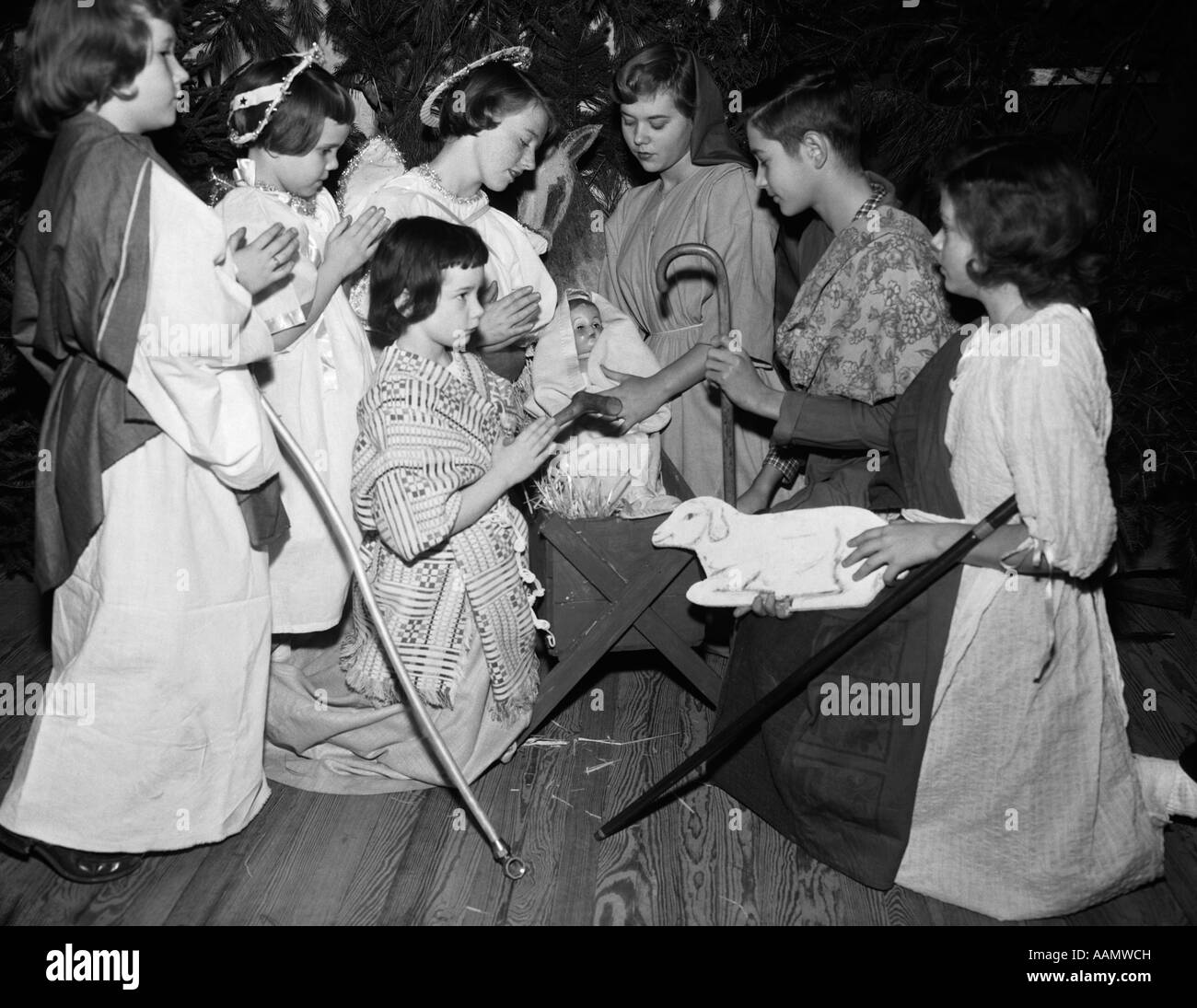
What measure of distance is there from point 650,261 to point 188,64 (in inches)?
60.8

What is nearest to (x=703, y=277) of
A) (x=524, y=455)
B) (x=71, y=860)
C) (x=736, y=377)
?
(x=736, y=377)

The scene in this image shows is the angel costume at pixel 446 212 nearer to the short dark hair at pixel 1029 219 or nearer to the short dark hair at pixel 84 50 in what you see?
the short dark hair at pixel 84 50

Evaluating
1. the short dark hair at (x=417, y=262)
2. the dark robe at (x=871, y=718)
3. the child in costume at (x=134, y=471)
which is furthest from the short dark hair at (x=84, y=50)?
the dark robe at (x=871, y=718)

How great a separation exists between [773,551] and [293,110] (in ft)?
4.97

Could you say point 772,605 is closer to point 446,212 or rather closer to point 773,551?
point 773,551

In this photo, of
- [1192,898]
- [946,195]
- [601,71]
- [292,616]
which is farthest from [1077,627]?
[601,71]

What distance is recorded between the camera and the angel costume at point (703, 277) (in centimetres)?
332

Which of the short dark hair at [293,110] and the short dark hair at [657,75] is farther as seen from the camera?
the short dark hair at [657,75]

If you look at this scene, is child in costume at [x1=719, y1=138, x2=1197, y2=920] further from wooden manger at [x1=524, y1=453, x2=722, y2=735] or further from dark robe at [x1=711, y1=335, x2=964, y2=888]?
wooden manger at [x1=524, y1=453, x2=722, y2=735]

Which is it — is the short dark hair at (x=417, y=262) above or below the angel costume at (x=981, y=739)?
above

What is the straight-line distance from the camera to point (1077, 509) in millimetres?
2309

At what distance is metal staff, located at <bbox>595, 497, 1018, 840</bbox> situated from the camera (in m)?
2.36

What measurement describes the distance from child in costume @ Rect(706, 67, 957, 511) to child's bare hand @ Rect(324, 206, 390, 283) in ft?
2.81

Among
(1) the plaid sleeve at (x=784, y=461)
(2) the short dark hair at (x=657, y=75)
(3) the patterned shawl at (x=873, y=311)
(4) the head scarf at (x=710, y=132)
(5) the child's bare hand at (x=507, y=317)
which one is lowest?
(1) the plaid sleeve at (x=784, y=461)
